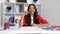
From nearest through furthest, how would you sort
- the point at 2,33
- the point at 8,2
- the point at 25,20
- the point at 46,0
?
the point at 2,33 → the point at 25,20 → the point at 8,2 → the point at 46,0

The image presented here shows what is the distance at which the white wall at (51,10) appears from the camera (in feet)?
13.4

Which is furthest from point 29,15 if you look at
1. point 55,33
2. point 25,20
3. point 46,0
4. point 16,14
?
point 55,33

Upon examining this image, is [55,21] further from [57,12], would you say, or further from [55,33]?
[55,33]

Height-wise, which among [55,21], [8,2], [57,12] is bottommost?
[55,21]

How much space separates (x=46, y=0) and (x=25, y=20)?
148 centimetres

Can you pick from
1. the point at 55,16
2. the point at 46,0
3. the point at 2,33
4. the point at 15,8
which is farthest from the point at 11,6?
the point at 2,33

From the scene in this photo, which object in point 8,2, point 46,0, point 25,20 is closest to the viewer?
point 25,20

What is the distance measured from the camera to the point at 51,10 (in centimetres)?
412

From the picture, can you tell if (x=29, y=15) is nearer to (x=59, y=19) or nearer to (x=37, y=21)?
(x=37, y=21)

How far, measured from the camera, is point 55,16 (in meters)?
4.14

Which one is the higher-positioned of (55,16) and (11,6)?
(11,6)

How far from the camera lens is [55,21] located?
416 cm

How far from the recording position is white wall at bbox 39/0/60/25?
4.08 metres

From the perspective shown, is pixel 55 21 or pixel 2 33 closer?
pixel 2 33
